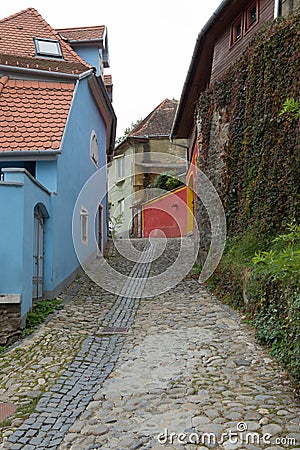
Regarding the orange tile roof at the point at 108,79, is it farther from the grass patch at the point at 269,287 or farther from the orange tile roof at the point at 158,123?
the grass patch at the point at 269,287

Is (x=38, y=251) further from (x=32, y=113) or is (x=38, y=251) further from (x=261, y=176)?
(x=261, y=176)

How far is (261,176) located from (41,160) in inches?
173

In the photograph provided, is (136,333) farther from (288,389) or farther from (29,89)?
(29,89)

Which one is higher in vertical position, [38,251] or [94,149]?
[94,149]

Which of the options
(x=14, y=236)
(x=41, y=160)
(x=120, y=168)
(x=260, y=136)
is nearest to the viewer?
(x=14, y=236)

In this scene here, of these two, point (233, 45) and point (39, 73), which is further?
point (233, 45)

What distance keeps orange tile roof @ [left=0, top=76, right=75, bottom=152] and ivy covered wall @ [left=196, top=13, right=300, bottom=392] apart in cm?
380

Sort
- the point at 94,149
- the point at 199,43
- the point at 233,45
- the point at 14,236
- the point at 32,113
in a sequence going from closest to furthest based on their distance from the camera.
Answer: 1. the point at 14,236
2. the point at 32,113
3. the point at 233,45
4. the point at 199,43
5. the point at 94,149

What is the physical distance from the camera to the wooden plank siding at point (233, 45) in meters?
10.5

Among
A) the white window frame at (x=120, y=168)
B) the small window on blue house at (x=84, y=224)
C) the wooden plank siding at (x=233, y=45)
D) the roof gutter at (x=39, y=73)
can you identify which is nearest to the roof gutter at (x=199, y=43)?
the wooden plank siding at (x=233, y=45)

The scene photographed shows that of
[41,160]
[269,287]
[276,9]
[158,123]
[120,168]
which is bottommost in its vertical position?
[269,287]

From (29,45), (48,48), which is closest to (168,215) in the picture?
(48,48)

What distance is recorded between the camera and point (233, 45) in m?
12.0

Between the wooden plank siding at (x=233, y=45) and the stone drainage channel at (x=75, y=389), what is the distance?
6.73 metres
